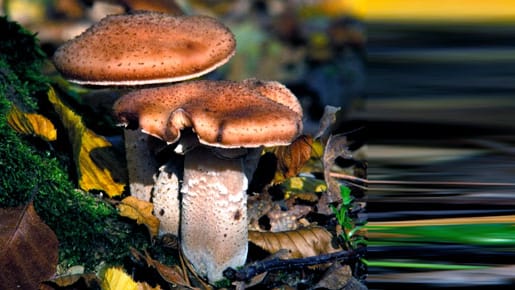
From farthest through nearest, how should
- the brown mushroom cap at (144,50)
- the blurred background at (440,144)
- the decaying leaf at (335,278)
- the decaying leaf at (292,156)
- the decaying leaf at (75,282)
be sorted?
the decaying leaf at (292,156) → the decaying leaf at (335,278) → the brown mushroom cap at (144,50) → the decaying leaf at (75,282) → the blurred background at (440,144)

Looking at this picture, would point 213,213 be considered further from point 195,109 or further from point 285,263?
point 195,109

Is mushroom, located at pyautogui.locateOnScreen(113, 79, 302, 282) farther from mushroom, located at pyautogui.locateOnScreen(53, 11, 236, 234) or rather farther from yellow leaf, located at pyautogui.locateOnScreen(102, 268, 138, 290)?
yellow leaf, located at pyautogui.locateOnScreen(102, 268, 138, 290)

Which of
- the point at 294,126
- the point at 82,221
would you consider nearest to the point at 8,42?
the point at 82,221

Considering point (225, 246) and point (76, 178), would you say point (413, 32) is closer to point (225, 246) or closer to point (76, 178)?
point (225, 246)

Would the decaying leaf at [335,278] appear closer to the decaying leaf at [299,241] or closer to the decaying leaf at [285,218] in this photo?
the decaying leaf at [299,241]

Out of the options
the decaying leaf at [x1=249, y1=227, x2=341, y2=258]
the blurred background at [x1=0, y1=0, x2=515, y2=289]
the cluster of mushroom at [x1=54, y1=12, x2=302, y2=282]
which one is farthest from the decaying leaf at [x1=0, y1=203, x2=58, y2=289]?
the blurred background at [x1=0, y1=0, x2=515, y2=289]

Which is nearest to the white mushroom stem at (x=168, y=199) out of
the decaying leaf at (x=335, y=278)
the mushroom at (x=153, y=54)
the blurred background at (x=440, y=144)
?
the mushroom at (x=153, y=54)
